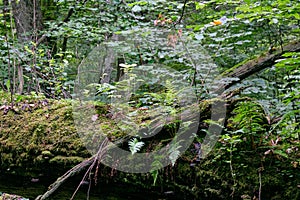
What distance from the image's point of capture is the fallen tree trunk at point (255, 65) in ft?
11.3

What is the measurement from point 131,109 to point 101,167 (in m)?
0.64

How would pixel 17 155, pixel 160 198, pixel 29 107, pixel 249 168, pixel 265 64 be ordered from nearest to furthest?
pixel 249 168, pixel 160 198, pixel 17 155, pixel 29 107, pixel 265 64

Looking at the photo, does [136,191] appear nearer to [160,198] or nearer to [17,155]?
[160,198]

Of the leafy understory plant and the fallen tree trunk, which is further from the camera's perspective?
A: the fallen tree trunk

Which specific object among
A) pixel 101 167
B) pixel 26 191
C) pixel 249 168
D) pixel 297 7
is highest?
pixel 297 7

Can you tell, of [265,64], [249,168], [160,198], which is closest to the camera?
[249,168]

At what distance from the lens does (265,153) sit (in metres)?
1.74

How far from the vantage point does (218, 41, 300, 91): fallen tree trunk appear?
11.3ft

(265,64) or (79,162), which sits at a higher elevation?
(265,64)

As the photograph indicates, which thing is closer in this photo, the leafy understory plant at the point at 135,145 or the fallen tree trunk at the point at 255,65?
the leafy understory plant at the point at 135,145

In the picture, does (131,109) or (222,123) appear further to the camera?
(131,109)

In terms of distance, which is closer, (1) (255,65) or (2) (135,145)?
(2) (135,145)

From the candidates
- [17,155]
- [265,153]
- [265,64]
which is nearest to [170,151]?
[265,153]

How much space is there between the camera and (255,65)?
3594mm
